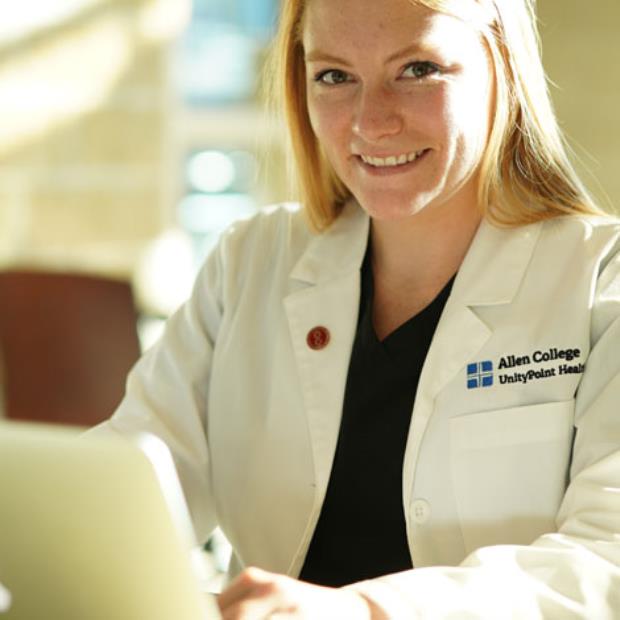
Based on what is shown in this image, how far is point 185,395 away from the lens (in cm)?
180

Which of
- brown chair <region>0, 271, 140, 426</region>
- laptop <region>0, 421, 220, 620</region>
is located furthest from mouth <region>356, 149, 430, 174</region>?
brown chair <region>0, 271, 140, 426</region>

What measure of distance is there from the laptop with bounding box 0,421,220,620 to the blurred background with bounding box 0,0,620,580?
2.42 m

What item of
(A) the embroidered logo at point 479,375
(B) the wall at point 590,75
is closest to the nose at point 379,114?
(A) the embroidered logo at point 479,375

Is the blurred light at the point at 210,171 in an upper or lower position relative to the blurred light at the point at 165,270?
upper

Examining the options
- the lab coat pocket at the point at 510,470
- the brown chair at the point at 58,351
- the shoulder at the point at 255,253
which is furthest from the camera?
the brown chair at the point at 58,351

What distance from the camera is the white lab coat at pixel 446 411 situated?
1320 mm

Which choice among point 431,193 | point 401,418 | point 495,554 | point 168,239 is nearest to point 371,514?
point 401,418

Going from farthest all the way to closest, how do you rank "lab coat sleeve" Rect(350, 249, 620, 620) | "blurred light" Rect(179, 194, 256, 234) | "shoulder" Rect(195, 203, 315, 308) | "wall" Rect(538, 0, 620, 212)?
"blurred light" Rect(179, 194, 256, 234) < "wall" Rect(538, 0, 620, 212) < "shoulder" Rect(195, 203, 315, 308) < "lab coat sleeve" Rect(350, 249, 620, 620)

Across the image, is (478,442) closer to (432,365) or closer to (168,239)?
(432,365)

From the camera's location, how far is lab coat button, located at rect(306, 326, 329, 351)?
172 cm

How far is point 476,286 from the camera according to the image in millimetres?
1624

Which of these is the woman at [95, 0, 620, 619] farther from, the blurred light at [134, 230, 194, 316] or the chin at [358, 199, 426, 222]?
the blurred light at [134, 230, 194, 316]

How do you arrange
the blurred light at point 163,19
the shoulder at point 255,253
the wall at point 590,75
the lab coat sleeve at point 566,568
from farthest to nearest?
the wall at point 590,75 → the blurred light at point 163,19 → the shoulder at point 255,253 → the lab coat sleeve at point 566,568

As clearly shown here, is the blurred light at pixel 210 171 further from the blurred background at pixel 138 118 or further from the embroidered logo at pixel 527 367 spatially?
the embroidered logo at pixel 527 367
